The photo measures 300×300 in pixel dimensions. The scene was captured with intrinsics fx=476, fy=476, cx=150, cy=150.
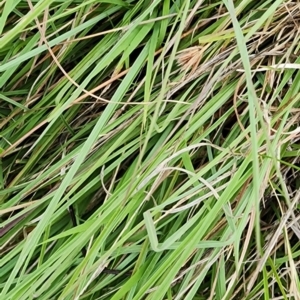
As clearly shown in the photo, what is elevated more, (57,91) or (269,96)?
(57,91)

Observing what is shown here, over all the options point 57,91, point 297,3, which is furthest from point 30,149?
point 297,3

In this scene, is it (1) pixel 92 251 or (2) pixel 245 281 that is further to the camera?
(2) pixel 245 281

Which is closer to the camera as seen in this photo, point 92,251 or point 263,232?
point 92,251

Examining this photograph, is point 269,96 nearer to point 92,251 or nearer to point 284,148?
point 284,148

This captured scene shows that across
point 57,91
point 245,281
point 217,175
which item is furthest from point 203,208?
point 57,91

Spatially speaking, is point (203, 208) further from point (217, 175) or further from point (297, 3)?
point (297, 3)

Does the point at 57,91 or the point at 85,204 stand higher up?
the point at 57,91

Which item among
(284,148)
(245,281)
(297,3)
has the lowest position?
(245,281)
